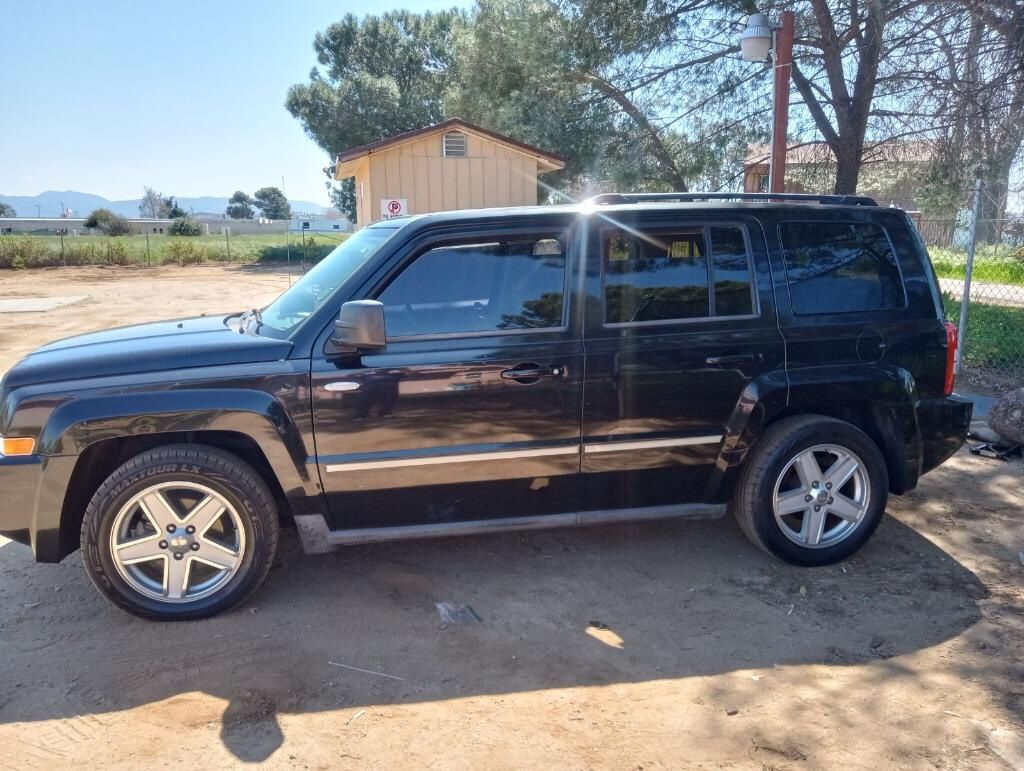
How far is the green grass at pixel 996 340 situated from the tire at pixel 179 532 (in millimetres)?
8073

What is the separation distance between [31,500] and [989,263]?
9211mm

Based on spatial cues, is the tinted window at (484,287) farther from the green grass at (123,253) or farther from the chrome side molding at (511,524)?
the green grass at (123,253)

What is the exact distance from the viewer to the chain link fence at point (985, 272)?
8.01 m

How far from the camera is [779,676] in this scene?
3223 millimetres

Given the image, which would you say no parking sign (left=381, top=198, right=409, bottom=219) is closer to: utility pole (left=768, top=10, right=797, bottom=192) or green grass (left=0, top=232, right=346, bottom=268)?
utility pole (left=768, top=10, right=797, bottom=192)

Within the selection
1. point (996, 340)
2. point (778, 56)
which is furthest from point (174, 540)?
point (996, 340)

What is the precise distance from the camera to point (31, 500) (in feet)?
11.4

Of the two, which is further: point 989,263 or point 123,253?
point 123,253

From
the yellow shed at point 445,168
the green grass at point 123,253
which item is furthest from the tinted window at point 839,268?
the green grass at point 123,253

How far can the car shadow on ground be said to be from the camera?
3182 mm

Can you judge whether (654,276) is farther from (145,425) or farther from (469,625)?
(145,425)

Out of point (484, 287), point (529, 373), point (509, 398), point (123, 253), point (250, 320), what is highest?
point (123, 253)

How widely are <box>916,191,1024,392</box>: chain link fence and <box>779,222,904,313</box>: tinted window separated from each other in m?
4.20

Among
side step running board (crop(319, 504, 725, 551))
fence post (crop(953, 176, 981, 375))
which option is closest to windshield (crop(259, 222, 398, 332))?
side step running board (crop(319, 504, 725, 551))
